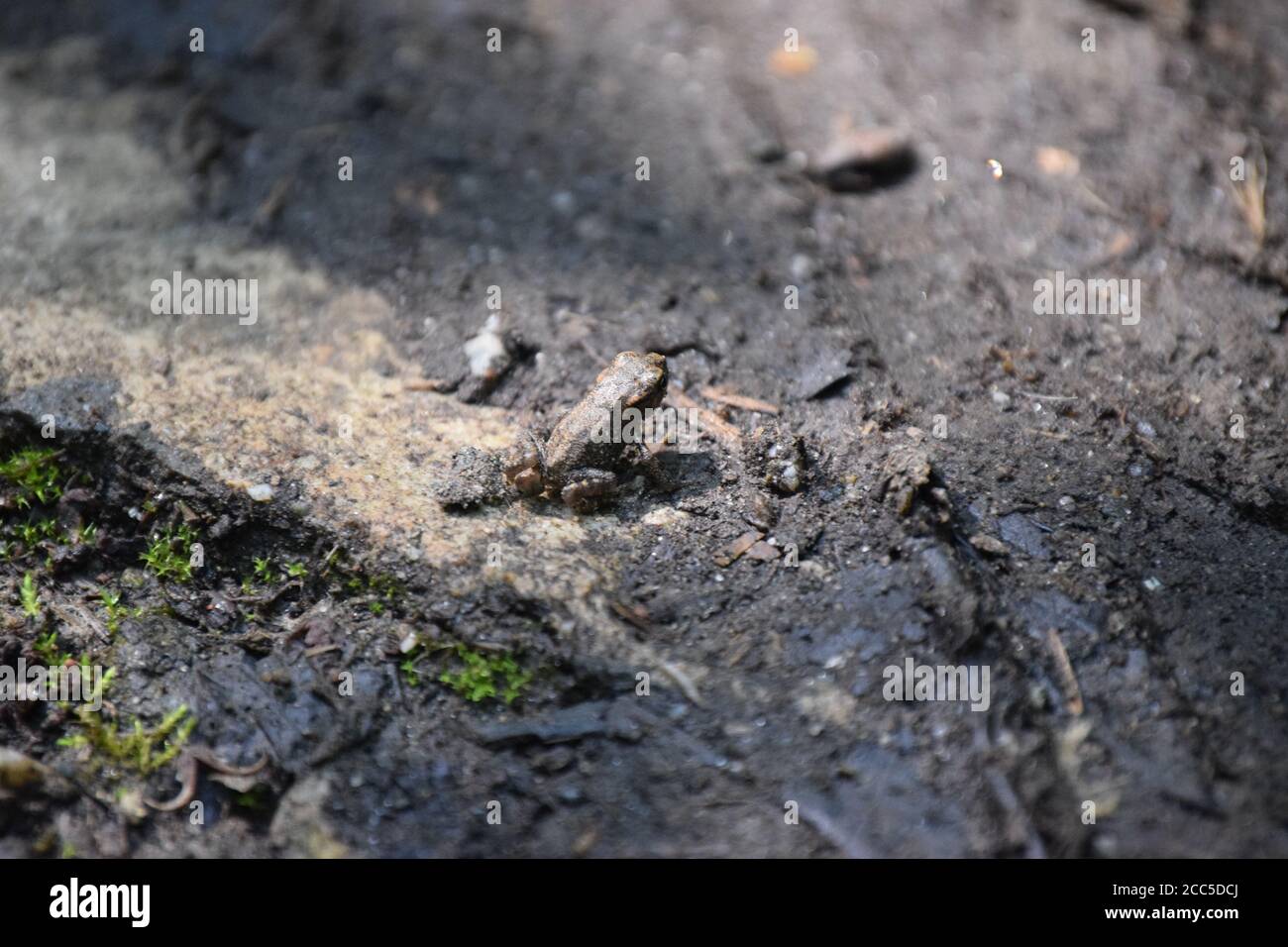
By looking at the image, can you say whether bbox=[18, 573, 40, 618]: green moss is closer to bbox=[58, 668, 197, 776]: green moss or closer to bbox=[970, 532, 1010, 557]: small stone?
bbox=[58, 668, 197, 776]: green moss

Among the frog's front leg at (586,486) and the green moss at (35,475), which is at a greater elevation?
the green moss at (35,475)

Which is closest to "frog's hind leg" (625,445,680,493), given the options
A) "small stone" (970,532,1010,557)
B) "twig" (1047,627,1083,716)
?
"small stone" (970,532,1010,557)

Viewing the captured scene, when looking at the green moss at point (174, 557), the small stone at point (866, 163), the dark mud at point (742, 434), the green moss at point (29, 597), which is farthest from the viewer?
the small stone at point (866, 163)

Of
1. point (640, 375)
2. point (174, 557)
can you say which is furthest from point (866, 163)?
point (174, 557)

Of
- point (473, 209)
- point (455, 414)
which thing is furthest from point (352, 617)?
point (473, 209)

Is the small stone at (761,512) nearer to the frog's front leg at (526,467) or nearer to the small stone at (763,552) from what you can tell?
the small stone at (763,552)

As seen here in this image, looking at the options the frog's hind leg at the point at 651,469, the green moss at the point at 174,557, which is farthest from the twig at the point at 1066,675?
the green moss at the point at 174,557

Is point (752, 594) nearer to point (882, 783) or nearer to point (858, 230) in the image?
point (882, 783)
